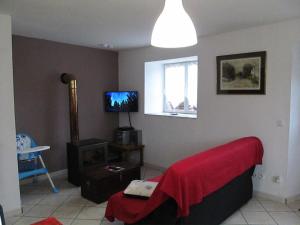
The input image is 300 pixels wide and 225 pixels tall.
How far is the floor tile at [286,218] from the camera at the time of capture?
2.67 m

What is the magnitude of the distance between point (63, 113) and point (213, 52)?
8.59 feet

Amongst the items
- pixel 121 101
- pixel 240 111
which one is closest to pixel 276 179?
pixel 240 111

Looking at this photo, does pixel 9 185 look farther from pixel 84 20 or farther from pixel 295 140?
pixel 295 140

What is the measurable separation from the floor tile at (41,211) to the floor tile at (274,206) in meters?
2.59

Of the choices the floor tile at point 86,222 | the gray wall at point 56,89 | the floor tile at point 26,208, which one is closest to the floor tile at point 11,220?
the floor tile at point 26,208

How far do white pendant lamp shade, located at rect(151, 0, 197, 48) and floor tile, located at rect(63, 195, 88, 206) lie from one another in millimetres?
2552

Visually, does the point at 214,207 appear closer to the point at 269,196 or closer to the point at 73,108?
the point at 269,196

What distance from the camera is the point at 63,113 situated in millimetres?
4230

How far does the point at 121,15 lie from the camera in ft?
8.89

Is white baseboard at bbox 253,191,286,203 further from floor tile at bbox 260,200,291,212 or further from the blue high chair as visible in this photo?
the blue high chair

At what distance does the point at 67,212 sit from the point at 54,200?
0.44 meters

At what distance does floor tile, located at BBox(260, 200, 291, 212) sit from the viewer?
9.64 feet

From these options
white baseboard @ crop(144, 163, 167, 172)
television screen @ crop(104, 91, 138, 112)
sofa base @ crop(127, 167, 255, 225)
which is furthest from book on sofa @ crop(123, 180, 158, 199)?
television screen @ crop(104, 91, 138, 112)

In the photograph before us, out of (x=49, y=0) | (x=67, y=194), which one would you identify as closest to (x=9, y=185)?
(x=67, y=194)
